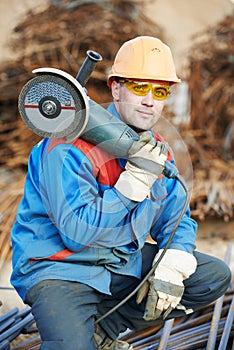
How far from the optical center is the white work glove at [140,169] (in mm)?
2275

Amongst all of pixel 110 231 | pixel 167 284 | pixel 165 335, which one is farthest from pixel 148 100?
pixel 165 335

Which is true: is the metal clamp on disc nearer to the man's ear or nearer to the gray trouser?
the man's ear

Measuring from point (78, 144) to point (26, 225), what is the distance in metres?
0.43

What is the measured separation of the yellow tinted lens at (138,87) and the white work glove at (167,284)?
2.33 feet

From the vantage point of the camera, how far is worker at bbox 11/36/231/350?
7.46ft

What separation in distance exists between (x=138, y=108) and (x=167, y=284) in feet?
2.53

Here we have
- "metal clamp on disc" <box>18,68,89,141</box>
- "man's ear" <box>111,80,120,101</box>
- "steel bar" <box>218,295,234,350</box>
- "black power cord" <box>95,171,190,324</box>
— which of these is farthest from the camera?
Answer: "steel bar" <box>218,295,234,350</box>

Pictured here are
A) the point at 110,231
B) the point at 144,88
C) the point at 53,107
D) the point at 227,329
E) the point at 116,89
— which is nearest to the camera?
the point at 53,107

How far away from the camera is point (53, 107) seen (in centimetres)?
221

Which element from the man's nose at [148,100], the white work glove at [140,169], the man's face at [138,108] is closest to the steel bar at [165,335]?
the white work glove at [140,169]

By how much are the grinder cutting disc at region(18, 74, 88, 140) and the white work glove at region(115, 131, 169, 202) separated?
24 centimetres

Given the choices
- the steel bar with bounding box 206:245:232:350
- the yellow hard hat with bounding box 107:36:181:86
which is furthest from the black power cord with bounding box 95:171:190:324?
the steel bar with bounding box 206:245:232:350

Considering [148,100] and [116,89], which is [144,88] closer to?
[148,100]

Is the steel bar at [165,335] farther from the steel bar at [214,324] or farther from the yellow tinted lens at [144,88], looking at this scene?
the yellow tinted lens at [144,88]
